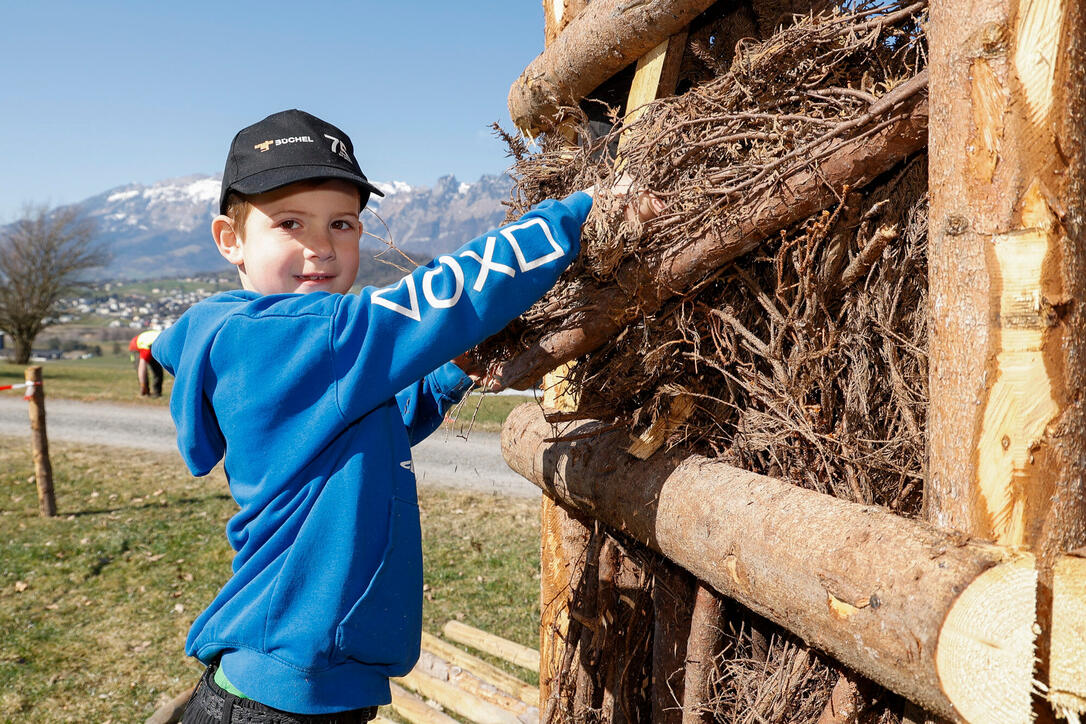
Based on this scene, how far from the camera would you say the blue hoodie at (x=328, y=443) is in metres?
1.75

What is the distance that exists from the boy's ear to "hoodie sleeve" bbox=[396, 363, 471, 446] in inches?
23.2

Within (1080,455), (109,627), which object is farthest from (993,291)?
(109,627)

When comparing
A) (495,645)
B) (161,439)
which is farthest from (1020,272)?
(161,439)

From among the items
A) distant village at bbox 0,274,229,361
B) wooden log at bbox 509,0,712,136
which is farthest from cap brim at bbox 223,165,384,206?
distant village at bbox 0,274,229,361

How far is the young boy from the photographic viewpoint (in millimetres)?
1753

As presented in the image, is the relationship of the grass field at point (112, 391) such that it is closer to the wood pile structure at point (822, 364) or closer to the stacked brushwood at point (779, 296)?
the wood pile structure at point (822, 364)

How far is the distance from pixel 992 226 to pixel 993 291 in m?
0.11

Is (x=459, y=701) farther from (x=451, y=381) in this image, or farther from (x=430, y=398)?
(x=451, y=381)

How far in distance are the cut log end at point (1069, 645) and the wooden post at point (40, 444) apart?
9026mm

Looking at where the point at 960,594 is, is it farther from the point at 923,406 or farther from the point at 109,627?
the point at 109,627

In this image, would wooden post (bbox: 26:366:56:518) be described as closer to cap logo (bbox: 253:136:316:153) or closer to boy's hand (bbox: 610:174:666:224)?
cap logo (bbox: 253:136:316:153)

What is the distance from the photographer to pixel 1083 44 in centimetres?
131

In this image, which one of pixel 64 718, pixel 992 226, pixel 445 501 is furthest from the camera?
pixel 445 501

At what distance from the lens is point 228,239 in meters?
2.21
